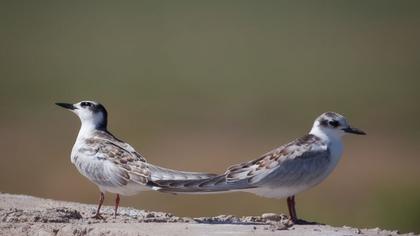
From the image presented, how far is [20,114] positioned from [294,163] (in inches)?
1015

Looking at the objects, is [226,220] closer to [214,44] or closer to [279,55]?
[279,55]

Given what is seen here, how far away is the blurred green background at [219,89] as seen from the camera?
88.6 feet

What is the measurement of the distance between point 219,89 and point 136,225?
32908 mm

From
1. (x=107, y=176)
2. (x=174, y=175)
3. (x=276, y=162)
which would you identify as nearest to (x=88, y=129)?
(x=107, y=176)

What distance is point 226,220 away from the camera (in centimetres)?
1477

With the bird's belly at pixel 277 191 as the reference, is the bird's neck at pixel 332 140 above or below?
above

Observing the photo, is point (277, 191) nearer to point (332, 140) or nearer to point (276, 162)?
point (276, 162)

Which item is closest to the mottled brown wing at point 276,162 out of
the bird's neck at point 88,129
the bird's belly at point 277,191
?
the bird's belly at point 277,191

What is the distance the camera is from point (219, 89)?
1838 inches

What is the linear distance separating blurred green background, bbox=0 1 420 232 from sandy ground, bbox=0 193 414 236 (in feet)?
26.4

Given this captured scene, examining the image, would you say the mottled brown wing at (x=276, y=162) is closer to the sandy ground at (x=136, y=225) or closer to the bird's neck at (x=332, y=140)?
the bird's neck at (x=332, y=140)

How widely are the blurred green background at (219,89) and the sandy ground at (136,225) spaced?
805cm

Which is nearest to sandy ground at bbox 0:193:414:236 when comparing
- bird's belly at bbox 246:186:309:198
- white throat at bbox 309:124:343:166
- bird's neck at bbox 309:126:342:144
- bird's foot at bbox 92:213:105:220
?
bird's foot at bbox 92:213:105:220

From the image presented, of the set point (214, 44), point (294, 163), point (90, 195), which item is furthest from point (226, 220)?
point (214, 44)
